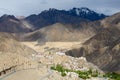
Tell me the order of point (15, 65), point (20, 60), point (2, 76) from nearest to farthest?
1. point (2, 76)
2. point (15, 65)
3. point (20, 60)

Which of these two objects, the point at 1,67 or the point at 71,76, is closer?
the point at 1,67

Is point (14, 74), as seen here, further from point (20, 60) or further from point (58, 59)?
point (58, 59)

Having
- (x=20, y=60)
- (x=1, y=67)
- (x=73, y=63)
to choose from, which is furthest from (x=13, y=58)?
(x=73, y=63)

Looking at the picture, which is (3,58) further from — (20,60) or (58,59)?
(58,59)

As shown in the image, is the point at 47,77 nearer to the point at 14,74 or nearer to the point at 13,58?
the point at 14,74

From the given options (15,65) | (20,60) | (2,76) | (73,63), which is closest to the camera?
(2,76)

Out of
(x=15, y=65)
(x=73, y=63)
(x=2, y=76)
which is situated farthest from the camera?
(x=73, y=63)

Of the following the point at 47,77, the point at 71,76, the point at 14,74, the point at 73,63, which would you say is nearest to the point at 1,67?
the point at 14,74

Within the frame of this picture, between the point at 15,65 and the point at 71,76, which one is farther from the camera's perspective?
the point at 71,76

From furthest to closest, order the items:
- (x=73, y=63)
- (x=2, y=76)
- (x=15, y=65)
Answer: (x=73, y=63), (x=15, y=65), (x=2, y=76)
